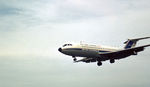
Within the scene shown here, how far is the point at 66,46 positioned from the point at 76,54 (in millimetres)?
3093

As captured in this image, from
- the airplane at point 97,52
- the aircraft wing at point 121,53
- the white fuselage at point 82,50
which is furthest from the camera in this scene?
the aircraft wing at point 121,53

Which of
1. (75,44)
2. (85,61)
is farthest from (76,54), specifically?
(85,61)

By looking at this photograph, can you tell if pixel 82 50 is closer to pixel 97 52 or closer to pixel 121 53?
pixel 97 52

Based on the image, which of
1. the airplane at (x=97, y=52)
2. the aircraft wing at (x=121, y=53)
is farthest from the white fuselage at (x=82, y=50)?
the aircraft wing at (x=121, y=53)

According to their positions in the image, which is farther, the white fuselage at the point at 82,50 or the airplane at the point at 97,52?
the airplane at the point at 97,52

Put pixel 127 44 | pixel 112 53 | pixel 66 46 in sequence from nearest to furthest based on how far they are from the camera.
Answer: pixel 66 46 → pixel 112 53 → pixel 127 44

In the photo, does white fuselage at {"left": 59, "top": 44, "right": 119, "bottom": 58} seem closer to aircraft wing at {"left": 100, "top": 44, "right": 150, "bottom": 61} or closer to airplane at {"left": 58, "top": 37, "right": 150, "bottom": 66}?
airplane at {"left": 58, "top": 37, "right": 150, "bottom": 66}

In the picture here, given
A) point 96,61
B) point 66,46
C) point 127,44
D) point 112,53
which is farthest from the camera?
point 127,44

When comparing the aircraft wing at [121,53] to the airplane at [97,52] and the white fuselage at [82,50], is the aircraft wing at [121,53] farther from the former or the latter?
the white fuselage at [82,50]

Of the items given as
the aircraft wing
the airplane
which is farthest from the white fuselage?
the aircraft wing

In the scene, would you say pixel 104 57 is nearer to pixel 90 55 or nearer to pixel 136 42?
pixel 90 55

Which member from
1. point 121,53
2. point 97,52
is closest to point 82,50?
point 97,52

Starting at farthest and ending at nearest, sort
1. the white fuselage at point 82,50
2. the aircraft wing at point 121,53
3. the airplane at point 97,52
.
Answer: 1. the aircraft wing at point 121,53
2. the airplane at point 97,52
3. the white fuselage at point 82,50

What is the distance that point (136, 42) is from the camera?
2985 inches
